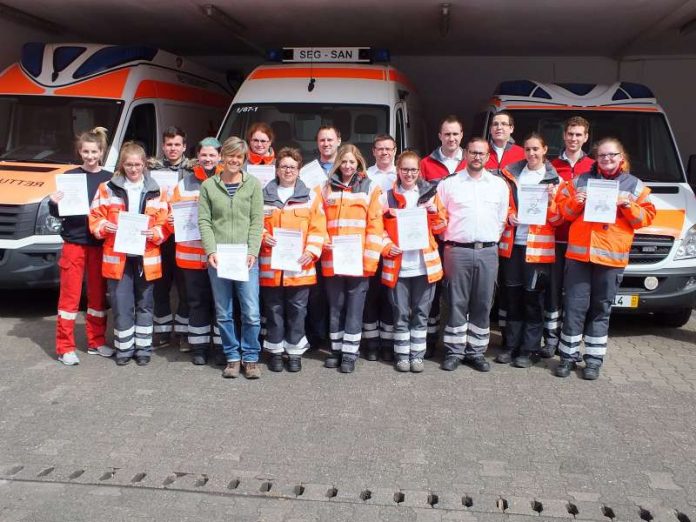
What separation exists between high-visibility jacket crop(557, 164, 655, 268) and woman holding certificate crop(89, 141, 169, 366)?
3123mm

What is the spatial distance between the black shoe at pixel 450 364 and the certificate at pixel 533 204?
119 cm

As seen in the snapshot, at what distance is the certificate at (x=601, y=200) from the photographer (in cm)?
521

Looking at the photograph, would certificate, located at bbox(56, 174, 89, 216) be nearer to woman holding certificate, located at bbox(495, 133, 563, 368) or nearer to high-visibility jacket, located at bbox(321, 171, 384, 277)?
high-visibility jacket, located at bbox(321, 171, 384, 277)

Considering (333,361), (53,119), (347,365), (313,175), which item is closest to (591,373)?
(347,365)

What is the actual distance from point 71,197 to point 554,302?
3.94m

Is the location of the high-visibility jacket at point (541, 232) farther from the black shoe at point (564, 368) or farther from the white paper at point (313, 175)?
the white paper at point (313, 175)

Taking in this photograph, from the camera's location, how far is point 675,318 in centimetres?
712

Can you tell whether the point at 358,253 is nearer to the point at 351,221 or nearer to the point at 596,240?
the point at 351,221

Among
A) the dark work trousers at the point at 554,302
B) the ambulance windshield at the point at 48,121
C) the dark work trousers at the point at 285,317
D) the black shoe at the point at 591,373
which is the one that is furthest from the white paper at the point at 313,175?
the ambulance windshield at the point at 48,121

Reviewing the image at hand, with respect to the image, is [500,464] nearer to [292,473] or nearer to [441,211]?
[292,473]

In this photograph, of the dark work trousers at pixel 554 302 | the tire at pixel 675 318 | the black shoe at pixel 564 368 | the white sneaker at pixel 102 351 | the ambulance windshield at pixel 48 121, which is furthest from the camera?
the ambulance windshield at pixel 48 121

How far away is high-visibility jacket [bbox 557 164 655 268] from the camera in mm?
5285

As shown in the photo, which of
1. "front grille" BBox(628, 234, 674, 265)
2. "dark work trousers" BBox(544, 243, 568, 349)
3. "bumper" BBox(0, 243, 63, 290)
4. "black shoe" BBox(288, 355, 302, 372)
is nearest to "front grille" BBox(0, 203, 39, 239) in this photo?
"bumper" BBox(0, 243, 63, 290)

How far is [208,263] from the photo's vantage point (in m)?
5.36
